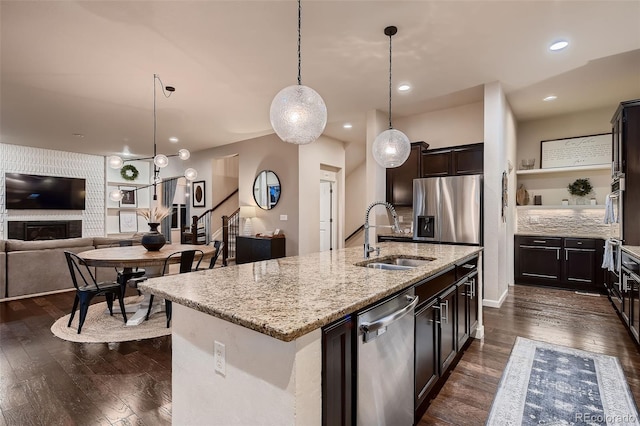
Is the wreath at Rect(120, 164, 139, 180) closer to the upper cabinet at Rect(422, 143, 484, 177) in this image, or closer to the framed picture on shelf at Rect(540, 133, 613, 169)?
the upper cabinet at Rect(422, 143, 484, 177)

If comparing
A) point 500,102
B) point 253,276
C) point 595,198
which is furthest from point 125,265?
point 595,198

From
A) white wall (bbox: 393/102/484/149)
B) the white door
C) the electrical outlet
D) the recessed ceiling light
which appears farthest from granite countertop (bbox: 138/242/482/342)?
the white door

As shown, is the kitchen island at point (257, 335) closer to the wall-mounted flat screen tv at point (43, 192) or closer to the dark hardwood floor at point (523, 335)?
the dark hardwood floor at point (523, 335)

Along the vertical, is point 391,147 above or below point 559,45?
below

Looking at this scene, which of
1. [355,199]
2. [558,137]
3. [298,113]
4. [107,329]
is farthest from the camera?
[355,199]

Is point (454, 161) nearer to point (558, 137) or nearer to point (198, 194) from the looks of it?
point (558, 137)

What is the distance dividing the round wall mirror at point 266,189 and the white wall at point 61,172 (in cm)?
552

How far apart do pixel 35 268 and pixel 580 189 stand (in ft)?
28.2

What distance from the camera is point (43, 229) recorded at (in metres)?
8.12

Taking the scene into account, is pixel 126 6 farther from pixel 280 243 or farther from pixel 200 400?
pixel 280 243

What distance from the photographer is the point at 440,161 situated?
4.75 metres

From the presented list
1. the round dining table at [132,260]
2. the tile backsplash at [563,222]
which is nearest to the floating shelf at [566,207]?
the tile backsplash at [563,222]

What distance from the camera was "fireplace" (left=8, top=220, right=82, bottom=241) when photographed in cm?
773

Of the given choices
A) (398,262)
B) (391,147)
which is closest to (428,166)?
(391,147)
